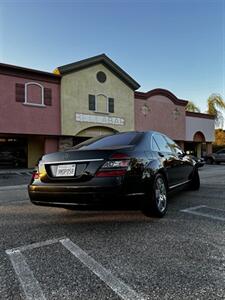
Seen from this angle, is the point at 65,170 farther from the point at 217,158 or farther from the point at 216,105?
the point at 216,105

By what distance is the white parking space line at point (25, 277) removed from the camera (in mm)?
2098

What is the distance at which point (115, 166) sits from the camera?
3.53 meters

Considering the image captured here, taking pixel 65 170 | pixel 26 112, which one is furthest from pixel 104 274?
pixel 26 112

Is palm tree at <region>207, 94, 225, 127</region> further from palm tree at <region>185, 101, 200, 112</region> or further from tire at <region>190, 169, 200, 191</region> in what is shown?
tire at <region>190, 169, 200, 191</region>

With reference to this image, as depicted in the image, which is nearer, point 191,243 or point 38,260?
point 38,260

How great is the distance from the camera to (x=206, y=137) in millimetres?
29141

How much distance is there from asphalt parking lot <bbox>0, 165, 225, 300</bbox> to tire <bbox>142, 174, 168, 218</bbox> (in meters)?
0.13

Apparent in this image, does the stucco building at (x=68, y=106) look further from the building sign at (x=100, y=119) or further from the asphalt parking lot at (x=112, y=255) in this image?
the asphalt parking lot at (x=112, y=255)

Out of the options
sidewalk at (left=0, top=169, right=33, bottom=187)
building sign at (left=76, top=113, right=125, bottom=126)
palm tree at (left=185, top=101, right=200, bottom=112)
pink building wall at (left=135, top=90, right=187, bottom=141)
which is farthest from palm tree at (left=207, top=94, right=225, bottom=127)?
sidewalk at (left=0, top=169, right=33, bottom=187)

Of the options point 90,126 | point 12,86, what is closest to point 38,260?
point 12,86

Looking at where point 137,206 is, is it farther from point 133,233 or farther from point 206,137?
point 206,137

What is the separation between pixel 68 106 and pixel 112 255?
53.4 feet

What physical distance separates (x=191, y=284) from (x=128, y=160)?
1.77 meters

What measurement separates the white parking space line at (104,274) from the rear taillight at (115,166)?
98cm
